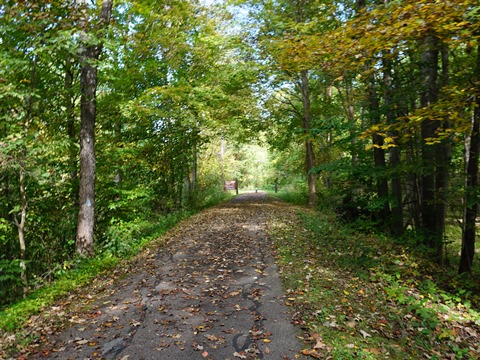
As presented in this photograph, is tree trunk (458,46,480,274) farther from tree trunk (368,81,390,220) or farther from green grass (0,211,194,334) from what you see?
green grass (0,211,194,334)

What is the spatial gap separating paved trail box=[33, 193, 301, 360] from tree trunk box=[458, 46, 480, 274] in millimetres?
4197

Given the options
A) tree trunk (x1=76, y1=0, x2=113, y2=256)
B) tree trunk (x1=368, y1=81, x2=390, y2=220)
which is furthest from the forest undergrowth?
tree trunk (x1=76, y1=0, x2=113, y2=256)

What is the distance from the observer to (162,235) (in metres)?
11.4

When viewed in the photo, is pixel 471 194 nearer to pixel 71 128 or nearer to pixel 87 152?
pixel 87 152

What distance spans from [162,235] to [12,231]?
4491 millimetres

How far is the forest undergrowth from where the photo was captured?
4.11 metres

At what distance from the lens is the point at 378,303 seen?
5.41 metres

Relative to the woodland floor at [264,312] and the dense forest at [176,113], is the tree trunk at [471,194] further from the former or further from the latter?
the woodland floor at [264,312]

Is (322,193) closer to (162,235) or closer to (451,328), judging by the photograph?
(162,235)

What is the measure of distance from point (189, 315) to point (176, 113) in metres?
8.53

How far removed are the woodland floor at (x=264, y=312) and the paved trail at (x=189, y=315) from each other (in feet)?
0.05

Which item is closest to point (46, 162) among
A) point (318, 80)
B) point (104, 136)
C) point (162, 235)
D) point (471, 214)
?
point (104, 136)

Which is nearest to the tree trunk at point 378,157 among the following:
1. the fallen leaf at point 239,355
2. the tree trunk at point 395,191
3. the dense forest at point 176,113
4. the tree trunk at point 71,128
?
the dense forest at point 176,113

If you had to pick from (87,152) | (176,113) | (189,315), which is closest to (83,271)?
(87,152)
